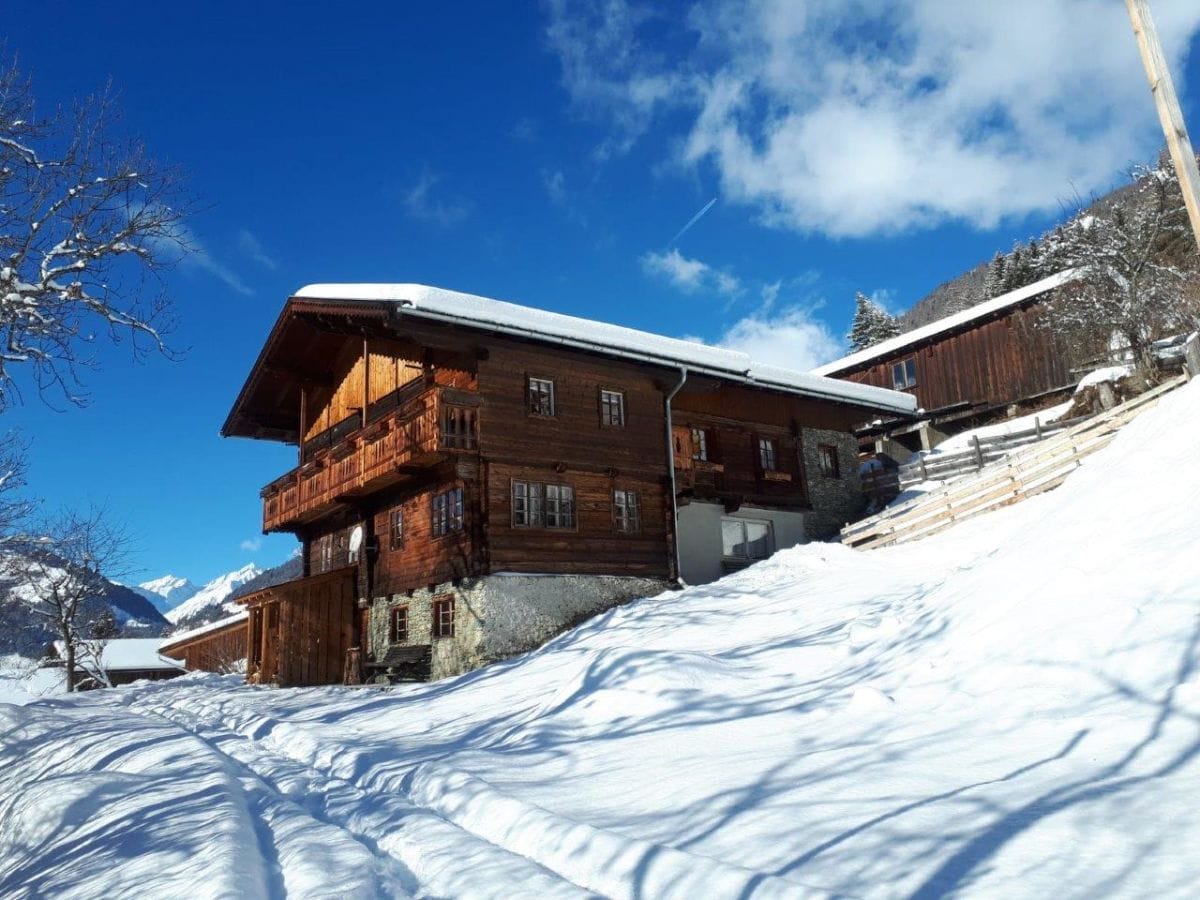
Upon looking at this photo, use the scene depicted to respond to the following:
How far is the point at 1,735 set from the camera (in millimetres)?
14914

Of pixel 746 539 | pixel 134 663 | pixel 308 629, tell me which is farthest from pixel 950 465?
pixel 134 663

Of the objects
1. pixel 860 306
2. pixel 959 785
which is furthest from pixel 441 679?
pixel 860 306

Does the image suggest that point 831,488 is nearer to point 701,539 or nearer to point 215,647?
point 701,539

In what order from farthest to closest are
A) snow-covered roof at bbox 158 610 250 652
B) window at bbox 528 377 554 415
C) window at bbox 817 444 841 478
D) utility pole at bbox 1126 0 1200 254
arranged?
snow-covered roof at bbox 158 610 250 652 → window at bbox 817 444 841 478 → window at bbox 528 377 554 415 → utility pole at bbox 1126 0 1200 254

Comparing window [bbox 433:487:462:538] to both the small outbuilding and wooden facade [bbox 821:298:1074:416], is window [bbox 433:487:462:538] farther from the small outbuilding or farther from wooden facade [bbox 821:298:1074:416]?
the small outbuilding

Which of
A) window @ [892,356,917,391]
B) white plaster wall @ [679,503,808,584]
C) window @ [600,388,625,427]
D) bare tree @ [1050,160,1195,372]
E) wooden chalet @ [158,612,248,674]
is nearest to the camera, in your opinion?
window @ [600,388,625,427]

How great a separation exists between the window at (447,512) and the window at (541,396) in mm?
2921

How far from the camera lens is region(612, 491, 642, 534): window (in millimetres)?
22078

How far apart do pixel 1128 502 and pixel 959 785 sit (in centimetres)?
468

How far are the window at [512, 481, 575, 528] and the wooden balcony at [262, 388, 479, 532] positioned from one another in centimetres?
182

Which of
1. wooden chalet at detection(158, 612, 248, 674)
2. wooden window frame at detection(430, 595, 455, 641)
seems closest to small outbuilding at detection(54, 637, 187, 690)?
wooden chalet at detection(158, 612, 248, 674)

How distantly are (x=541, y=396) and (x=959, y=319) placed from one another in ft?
84.8

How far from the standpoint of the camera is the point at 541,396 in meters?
A: 21.5

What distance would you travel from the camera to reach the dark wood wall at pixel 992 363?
3647 cm
